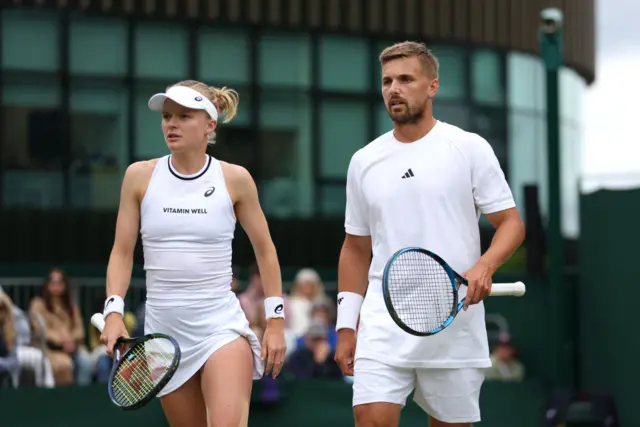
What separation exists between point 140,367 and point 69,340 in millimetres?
5932

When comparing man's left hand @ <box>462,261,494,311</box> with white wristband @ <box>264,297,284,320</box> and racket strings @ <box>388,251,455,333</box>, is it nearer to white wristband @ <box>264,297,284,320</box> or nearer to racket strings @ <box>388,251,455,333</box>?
racket strings @ <box>388,251,455,333</box>

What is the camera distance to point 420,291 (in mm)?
5641

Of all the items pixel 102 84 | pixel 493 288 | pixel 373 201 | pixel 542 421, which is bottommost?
pixel 542 421

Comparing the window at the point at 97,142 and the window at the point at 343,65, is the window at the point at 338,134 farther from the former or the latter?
the window at the point at 97,142

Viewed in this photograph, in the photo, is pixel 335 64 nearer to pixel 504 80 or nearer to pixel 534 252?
pixel 504 80

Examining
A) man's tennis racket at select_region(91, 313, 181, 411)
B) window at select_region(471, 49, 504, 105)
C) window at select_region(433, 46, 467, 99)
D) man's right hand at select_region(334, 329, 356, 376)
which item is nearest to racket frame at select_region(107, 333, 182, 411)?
man's tennis racket at select_region(91, 313, 181, 411)

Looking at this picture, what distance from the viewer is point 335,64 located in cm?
1917

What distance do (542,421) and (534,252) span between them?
9.24ft

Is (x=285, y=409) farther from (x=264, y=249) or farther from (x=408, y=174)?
(x=408, y=174)

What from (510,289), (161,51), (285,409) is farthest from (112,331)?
(161,51)

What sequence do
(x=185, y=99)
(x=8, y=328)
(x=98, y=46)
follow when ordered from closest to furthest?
(x=185, y=99) → (x=8, y=328) → (x=98, y=46)

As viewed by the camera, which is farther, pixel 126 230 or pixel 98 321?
pixel 126 230

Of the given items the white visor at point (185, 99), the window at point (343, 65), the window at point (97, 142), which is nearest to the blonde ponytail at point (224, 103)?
the white visor at point (185, 99)

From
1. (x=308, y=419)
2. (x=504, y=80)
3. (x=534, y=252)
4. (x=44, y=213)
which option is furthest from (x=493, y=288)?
(x=504, y=80)
